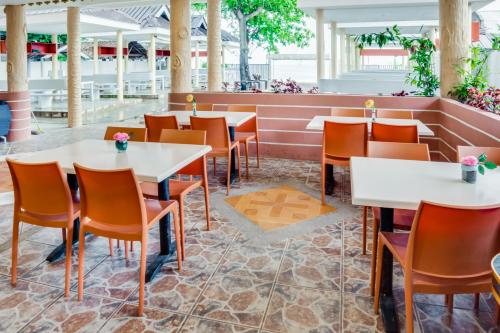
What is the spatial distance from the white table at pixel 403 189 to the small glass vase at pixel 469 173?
0.03 metres

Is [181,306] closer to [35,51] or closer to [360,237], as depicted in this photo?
[360,237]

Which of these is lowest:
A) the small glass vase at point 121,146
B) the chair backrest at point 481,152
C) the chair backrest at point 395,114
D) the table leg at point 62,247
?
the table leg at point 62,247

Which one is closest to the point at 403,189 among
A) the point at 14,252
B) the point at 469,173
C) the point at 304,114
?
the point at 469,173

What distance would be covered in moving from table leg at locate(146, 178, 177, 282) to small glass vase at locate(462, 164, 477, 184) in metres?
1.85

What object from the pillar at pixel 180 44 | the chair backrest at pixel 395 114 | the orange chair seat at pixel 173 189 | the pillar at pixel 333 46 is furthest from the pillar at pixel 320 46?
the orange chair seat at pixel 173 189

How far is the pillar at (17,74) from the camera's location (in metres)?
7.87

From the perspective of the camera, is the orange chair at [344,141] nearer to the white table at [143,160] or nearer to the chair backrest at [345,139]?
the chair backrest at [345,139]

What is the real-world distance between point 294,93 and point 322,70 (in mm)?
5377

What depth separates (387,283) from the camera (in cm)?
233

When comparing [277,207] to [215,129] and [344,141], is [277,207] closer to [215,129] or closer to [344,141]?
[344,141]

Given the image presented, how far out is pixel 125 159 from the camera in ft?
9.24

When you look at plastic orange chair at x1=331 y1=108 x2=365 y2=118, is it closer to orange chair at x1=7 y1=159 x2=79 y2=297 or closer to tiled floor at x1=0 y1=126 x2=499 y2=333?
tiled floor at x1=0 y1=126 x2=499 y2=333

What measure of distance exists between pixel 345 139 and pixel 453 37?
2575 millimetres

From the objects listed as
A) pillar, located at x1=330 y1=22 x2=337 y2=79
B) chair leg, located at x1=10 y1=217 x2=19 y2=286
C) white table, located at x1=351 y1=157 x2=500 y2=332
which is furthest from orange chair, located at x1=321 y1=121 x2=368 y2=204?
pillar, located at x1=330 y1=22 x2=337 y2=79
